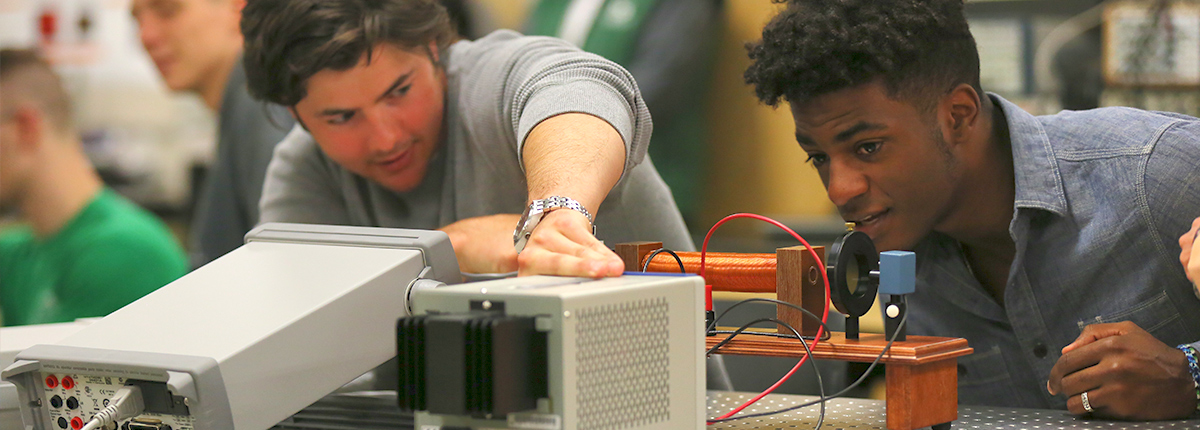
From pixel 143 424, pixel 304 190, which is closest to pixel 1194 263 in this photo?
pixel 143 424

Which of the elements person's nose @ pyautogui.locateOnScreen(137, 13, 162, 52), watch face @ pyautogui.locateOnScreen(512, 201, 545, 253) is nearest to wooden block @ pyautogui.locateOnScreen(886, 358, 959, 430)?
watch face @ pyautogui.locateOnScreen(512, 201, 545, 253)

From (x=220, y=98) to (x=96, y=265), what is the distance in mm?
581

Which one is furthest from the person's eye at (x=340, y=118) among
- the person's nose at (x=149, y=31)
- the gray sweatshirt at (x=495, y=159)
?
the person's nose at (x=149, y=31)

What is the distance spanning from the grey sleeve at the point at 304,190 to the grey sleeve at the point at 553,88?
12.4 inches

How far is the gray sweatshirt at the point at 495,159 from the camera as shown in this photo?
4.05ft

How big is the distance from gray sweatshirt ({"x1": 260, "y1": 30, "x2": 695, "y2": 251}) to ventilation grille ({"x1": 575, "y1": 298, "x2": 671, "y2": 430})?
0.43 metres

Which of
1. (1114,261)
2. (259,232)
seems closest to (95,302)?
(259,232)

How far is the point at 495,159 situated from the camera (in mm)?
1461

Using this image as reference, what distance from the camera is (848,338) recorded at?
3.13 feet

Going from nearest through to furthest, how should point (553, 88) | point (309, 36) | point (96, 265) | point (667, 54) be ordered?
point (553, 88)
point (309, 36)
point (96, 265)
point (667, 54)

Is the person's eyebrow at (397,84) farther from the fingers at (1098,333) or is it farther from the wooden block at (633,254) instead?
the fingers at (1098,333)

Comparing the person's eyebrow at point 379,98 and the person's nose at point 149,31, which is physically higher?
the person's nose at point 149,31

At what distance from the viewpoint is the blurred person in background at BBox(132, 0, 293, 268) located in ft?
7.61

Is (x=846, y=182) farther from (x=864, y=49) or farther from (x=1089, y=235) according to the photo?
(x=1089, y=235)
